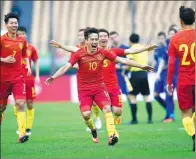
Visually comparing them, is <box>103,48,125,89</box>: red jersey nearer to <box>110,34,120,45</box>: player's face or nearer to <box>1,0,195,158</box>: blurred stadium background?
<box>1,0,195,158</box>: blurred stadium background

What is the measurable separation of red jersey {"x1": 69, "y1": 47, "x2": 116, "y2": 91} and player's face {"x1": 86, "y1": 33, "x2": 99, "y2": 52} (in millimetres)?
96

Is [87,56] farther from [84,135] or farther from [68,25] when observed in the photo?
[68,25]

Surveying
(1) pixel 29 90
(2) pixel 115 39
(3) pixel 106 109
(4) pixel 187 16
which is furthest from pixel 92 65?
(2) pixel 115 39

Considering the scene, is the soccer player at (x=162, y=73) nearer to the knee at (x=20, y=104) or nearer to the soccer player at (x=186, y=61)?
the knee at (x=20, y=104)

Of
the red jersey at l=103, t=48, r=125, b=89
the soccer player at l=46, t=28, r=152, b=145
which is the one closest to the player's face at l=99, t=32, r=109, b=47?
the red jersey at l=103, t=48, r=125, b=89

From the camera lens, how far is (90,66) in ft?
45.9

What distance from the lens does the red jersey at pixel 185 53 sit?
39.8ft

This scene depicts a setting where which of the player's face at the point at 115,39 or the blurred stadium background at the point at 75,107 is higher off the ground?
the player's face at the point at 115,39

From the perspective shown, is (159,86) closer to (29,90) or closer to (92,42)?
(29,90)

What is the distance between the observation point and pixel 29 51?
17484mm

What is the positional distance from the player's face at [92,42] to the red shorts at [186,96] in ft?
7.49

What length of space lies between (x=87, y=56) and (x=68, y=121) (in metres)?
7.69

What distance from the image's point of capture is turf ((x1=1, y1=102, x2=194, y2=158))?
39.8 ft

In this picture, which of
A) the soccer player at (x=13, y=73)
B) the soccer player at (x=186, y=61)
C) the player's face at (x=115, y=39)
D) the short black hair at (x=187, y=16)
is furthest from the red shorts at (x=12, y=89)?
the player's face at (x=115, y=39)
